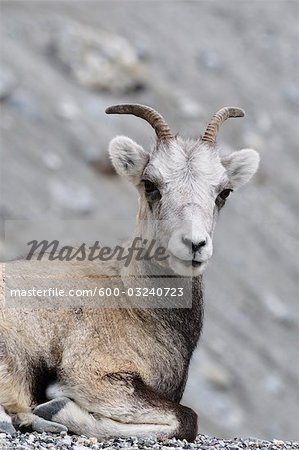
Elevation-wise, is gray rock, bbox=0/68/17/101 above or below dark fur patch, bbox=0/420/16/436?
above

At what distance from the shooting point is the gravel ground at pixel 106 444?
1166 centimetres

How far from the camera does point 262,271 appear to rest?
48.5m

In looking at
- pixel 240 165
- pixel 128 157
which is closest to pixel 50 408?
pixel 128 157

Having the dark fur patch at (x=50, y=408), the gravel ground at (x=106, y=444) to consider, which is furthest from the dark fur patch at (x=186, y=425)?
the dark fur patch at (x=50, y=408)

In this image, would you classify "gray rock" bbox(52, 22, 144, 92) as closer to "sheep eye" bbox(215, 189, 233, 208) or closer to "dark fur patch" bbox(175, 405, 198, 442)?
"sheep eye" bbox(215, 189, 233, 208)

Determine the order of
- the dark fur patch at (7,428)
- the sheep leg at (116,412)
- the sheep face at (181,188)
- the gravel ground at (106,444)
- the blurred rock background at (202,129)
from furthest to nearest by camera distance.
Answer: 1. the blurred rock background at (202,129)
2. the sheep face at (181,188)
3. the sheep leg at (116,412)
4. the dark fur patch at (7,428)
5. the gravel ground at (106,444)

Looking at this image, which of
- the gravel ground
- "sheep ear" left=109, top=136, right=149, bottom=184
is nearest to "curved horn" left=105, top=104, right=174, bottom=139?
"sheep ear" left=109, top=136, right=149, bottom=184

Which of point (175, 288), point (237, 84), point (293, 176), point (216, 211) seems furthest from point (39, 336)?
point (237, 84)

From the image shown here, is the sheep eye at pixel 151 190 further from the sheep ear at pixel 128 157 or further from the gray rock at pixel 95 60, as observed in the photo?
the gray rock at pixel 95 60

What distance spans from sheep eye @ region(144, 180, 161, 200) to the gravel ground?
10.7ft

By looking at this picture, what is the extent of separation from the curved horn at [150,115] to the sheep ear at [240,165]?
3.19 ft

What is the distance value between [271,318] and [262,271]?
120 inches

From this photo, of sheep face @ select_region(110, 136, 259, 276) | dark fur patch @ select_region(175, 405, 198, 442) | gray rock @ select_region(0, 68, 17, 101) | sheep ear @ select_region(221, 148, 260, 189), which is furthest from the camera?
gray rock @ select_region(0, 68, 17, 101)

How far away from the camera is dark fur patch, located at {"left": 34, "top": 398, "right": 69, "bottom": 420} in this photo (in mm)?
12688
